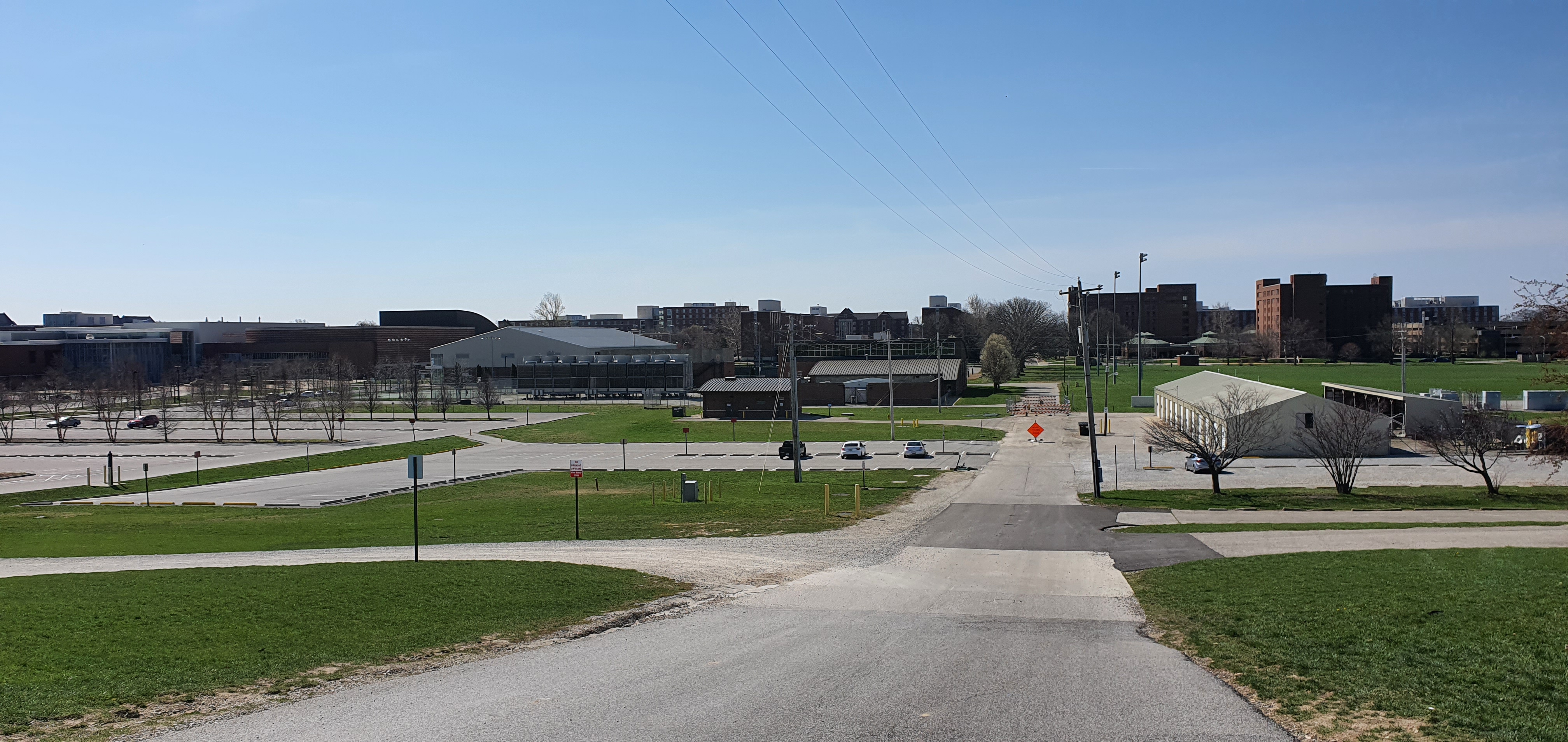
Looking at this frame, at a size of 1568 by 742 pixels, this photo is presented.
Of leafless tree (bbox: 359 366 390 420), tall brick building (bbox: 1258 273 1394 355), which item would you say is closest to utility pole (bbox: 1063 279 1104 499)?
leafless tree (bbox: 359 366 390 420)

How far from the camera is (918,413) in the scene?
8781 centimetres

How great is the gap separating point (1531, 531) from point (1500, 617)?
15.9m

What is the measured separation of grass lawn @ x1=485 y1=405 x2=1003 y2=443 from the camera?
69.0 metres

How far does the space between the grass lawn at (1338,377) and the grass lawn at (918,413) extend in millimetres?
10474

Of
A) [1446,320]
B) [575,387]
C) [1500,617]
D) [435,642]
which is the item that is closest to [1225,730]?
[1500,617]

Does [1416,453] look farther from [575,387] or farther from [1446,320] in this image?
[1446,320]

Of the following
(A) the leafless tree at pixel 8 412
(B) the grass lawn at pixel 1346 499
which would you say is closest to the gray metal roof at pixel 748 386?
(B) the grass lawn at pixel 1346 499

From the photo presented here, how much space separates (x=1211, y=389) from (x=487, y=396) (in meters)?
69.8

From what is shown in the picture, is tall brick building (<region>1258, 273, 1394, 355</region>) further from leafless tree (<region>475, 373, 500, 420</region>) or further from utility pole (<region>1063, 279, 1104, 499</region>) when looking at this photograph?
utility pole (<region>1063, 279, 1104, 499</region>)

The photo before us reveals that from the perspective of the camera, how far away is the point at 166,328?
179 metres

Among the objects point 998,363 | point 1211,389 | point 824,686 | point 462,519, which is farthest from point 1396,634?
point 998,363

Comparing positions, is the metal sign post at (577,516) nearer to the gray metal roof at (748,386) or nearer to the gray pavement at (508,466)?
the gray pavement at (508,466)

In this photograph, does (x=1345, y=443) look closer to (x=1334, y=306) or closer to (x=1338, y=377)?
(x=1338, y=377)

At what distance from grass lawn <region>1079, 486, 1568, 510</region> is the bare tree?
2729 inches
